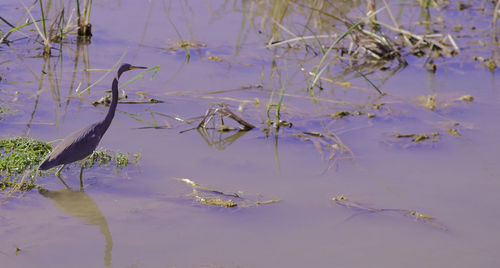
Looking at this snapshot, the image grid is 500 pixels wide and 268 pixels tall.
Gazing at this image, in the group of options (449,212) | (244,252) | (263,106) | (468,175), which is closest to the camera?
(244,252)

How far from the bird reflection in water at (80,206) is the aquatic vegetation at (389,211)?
1705 millimetres

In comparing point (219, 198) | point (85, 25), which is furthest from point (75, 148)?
point (85, 25)

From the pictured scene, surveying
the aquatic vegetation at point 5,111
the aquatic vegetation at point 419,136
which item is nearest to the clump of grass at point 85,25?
the aquatic vegetation at point 5,111

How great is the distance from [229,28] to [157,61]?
71.6 inches

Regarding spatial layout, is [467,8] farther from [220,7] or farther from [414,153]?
[414,153]

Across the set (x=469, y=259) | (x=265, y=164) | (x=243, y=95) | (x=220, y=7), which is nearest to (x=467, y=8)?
(x=220, y=7)

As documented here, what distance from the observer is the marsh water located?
437 cm

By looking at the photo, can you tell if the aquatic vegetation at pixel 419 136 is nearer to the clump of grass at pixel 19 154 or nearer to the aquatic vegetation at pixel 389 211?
the aquatic vegetation at pixel 389 211

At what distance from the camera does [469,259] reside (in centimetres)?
437

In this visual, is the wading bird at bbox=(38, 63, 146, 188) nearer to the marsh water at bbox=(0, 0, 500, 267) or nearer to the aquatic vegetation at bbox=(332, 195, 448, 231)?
the marsh water at bbox=(0, 0, 500, 267)

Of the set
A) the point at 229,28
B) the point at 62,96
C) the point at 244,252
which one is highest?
the point at 229,28

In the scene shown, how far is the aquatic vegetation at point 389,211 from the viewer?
480 cm

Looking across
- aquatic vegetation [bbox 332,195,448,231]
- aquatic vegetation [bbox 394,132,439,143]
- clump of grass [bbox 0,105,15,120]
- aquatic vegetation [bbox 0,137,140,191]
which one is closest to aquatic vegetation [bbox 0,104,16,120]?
clump of grass [bbox 0,105,15,120]

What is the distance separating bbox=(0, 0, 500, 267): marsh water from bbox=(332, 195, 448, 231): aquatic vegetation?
2 cm
